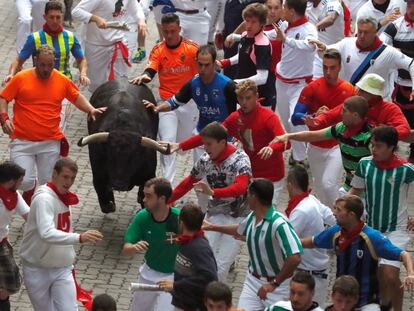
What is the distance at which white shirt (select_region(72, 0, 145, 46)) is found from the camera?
1914cm

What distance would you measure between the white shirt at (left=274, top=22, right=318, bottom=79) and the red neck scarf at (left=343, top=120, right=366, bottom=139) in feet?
11.0

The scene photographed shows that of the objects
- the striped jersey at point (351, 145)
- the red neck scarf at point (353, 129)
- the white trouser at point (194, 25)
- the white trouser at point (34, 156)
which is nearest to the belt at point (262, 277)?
the striped jersey at point (351, 145)

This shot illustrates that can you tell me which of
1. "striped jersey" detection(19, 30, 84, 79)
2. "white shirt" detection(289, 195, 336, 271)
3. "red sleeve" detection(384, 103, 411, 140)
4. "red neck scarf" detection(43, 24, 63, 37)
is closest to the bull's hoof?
"striped jersey" detection(19, 30, 84, 79)

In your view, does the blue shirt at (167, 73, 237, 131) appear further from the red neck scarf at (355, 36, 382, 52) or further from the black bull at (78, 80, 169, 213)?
the red neck scarf at (355, 36, 382, 52)

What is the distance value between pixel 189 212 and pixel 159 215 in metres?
0.93

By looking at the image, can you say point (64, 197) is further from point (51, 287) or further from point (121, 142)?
point (121, 142)

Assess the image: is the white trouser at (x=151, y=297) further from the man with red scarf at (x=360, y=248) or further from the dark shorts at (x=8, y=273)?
the man with red scarf at (x=360, y=248)

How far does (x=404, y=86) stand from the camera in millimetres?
17828

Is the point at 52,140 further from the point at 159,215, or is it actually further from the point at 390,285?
the point at 390,285

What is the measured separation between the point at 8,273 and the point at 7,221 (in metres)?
0.51

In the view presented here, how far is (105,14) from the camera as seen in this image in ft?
63.6

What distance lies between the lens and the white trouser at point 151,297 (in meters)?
13.3

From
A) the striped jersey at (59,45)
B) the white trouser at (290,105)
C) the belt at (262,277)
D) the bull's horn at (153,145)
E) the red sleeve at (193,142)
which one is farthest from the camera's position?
the white trouser at (290,105)

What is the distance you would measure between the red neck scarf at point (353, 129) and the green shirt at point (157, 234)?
7.53ft
